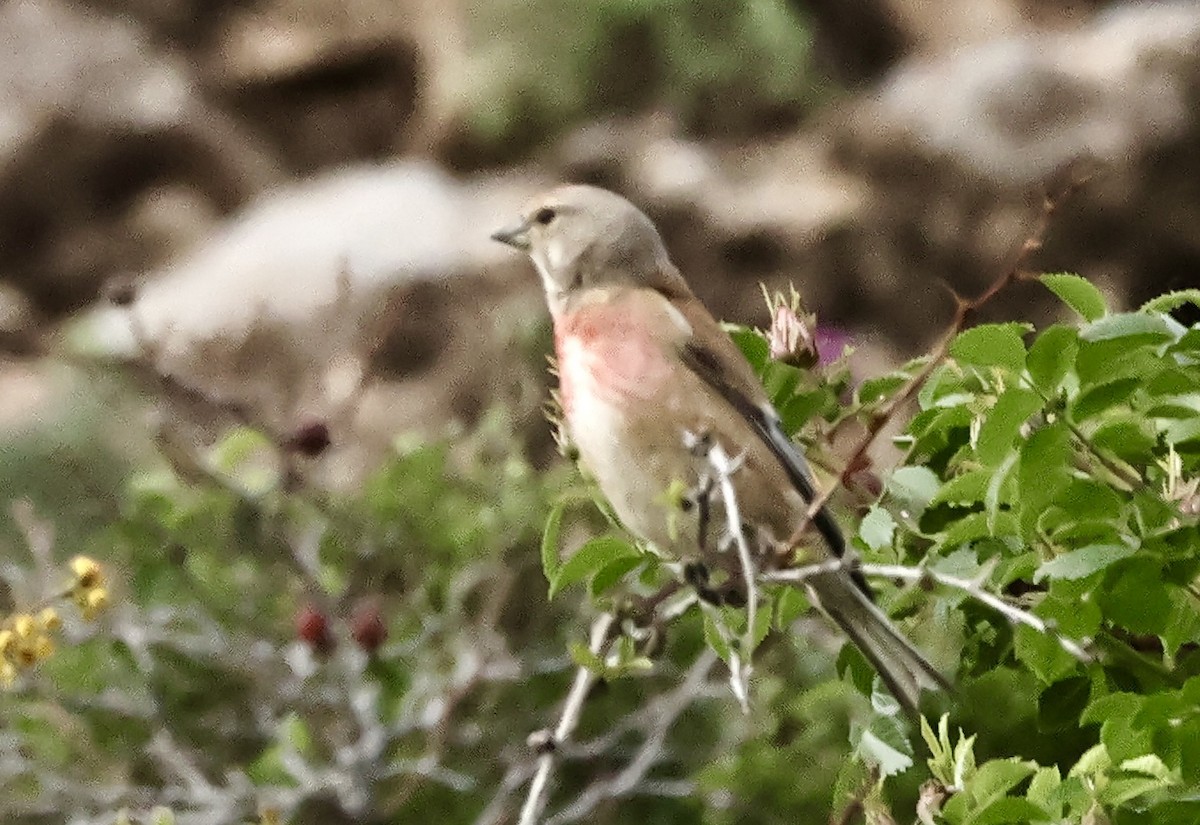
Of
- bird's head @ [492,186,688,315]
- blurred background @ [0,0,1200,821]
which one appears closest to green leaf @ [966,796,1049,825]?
bird's head @ [492,186,688,315]

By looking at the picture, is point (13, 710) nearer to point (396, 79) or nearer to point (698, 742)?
point (698, 742)

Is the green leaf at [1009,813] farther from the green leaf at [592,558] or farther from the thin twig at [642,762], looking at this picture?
the thin twig at [642,762]

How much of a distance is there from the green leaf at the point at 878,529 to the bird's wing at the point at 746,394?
22mm

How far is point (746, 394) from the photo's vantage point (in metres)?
0.41

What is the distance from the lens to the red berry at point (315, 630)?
2.18ft

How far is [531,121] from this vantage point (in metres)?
1.74

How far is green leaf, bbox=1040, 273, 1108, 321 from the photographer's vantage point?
34cm

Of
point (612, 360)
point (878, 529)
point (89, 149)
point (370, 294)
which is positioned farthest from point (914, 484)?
point (89, 149)

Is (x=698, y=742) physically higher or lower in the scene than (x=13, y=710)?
lower

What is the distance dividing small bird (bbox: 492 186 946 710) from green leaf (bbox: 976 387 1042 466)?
0.21 ft

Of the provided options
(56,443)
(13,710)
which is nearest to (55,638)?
(13,710)

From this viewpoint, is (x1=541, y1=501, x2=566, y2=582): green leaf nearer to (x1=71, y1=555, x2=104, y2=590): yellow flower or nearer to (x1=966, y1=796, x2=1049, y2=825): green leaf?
(x1=966, y1=796, x2=1049, y2=825): green leaf

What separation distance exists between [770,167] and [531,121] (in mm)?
313

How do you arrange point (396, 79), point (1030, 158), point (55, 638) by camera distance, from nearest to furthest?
point (55, 638) < point (1030, 158) < point (396, 79)
